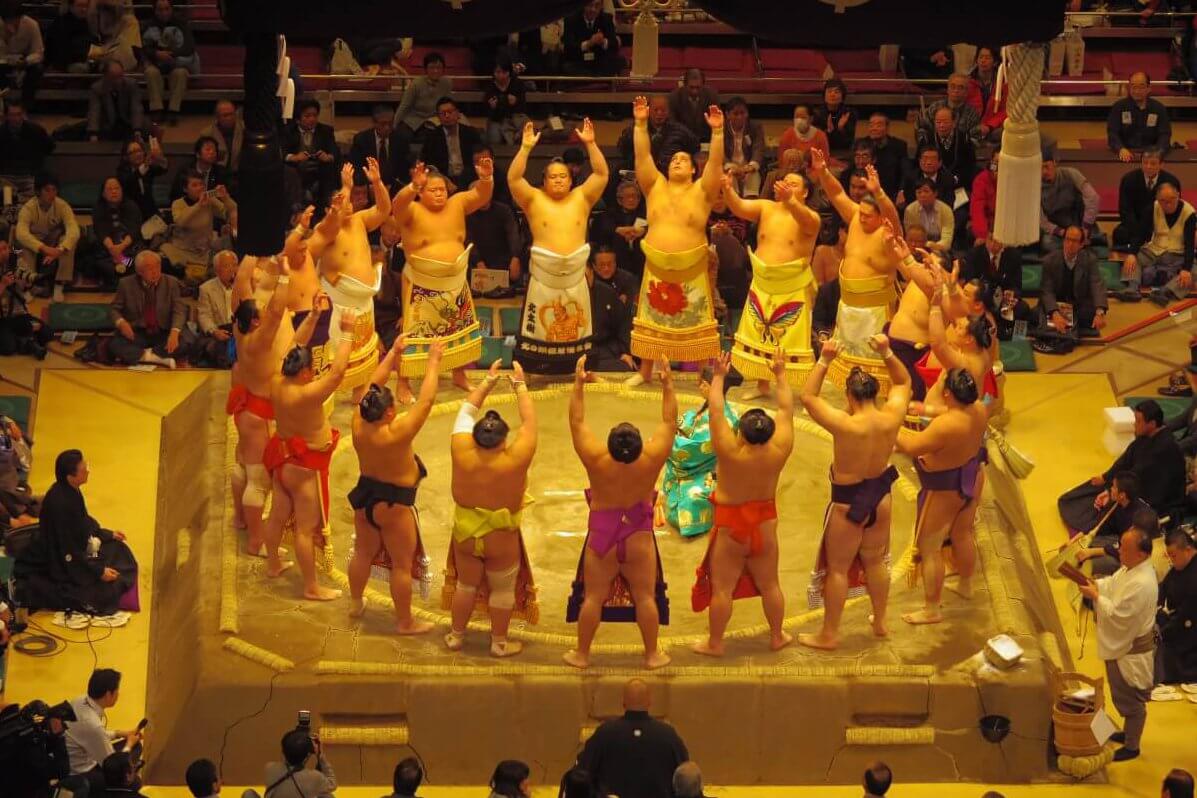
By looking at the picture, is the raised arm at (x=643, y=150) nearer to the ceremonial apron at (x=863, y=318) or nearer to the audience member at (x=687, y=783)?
the ceremonial apron at (x=863, y=318)

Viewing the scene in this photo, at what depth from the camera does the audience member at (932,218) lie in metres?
10.3

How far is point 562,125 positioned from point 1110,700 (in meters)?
4.63

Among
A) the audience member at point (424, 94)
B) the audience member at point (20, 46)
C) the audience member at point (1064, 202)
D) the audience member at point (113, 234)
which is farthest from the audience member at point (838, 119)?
the audience member at point (20, 46)

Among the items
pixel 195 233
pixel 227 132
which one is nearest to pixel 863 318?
pixel 195 233

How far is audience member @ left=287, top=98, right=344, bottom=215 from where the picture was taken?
10750 mm

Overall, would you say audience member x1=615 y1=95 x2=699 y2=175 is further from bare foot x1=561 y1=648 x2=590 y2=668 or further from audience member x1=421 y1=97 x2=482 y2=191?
bare foot x1=561 y1=648 x2=590 y2=668

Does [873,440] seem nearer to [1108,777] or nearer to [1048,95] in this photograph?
[1108,777]

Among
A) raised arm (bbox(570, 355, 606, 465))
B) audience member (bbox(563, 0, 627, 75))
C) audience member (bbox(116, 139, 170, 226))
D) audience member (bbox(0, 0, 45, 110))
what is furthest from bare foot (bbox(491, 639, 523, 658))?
audience member (bbox(0, 0, 45, 110))

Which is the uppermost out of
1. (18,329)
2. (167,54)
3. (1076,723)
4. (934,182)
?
(167,54)

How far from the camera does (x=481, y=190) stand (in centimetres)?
905

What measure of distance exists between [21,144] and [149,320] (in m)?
1.46

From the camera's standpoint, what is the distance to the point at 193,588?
803cm

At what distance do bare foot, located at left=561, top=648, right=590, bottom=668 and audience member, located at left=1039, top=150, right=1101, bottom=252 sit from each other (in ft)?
13.7

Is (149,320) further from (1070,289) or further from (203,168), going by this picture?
(1070,289)
